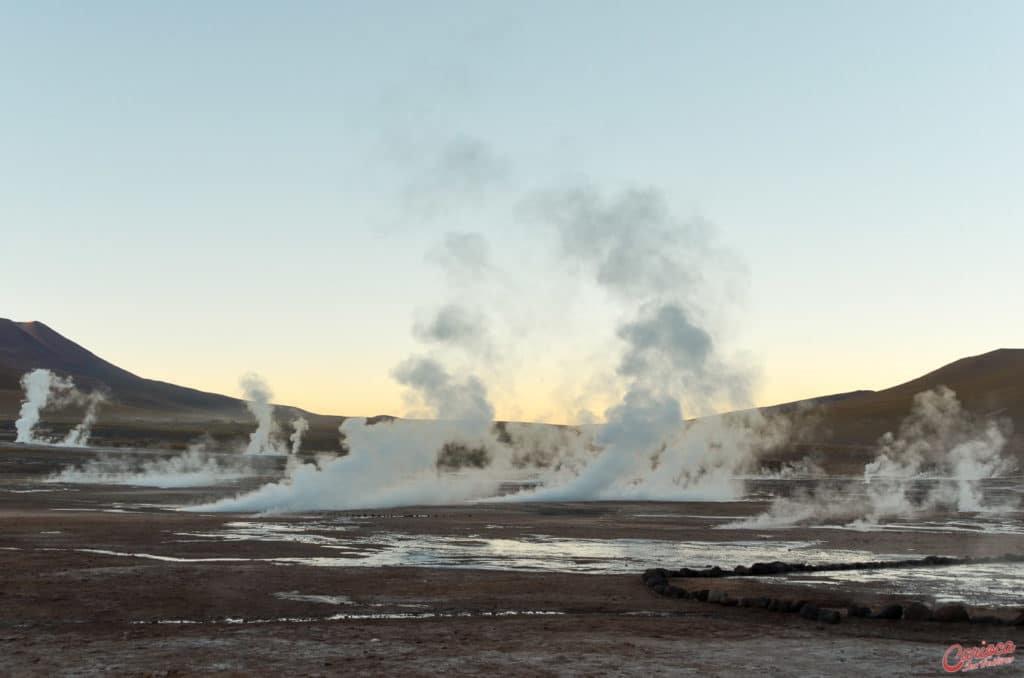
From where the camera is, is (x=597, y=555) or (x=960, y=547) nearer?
(x=597, y=555)

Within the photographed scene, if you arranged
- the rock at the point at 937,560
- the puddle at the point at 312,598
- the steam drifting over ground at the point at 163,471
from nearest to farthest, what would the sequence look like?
the puddle at the point at 312,598 → the rock at the point at 937,560 → the steam drifting over ground at the point at 163,471

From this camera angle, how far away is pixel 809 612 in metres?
23.3

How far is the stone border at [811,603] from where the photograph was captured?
74.3 feet

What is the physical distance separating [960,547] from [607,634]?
24288mm

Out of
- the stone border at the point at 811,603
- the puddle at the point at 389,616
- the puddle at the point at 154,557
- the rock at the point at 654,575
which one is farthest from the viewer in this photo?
the puddle at the point at 154,557

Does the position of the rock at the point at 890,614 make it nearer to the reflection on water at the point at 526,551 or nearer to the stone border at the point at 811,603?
the stone border at the point at 811,603

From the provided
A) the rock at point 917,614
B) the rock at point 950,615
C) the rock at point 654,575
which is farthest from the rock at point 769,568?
the rock at point 950,615

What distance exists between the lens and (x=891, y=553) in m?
37.6

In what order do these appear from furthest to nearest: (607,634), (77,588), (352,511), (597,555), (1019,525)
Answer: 1. (352,511)
2. (1019,525)
3. (597,555)
4. (77,588)
5. (607,634)

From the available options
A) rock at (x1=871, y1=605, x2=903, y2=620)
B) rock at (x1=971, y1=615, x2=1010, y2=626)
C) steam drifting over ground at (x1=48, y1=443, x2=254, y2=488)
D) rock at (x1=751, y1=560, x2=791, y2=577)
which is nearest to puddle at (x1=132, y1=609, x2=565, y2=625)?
rock at (x1=871, y1=605, x2=903, y2=620)

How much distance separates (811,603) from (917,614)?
222 cm

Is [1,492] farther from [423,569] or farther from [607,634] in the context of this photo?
[607,634]

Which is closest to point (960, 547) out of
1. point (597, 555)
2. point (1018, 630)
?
point (597, 555)

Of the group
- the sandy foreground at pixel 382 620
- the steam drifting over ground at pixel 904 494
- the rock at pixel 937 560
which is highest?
the steam drifting over ground at pixel 904 494
